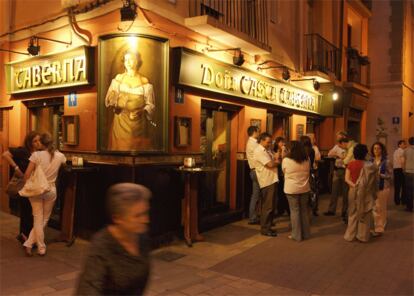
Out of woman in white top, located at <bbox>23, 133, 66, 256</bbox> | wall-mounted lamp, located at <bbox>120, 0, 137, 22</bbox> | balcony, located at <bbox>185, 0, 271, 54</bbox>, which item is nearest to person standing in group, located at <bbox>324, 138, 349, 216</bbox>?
balcony, located at <bbox>185, 0, 271, 54</bbox>

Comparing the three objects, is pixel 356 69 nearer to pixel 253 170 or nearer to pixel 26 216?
pixel 253 170

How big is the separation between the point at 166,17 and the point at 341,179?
18.2ft

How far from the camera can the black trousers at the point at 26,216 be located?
21.3 ft

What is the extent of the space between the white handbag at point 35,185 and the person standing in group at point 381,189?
19.7ft

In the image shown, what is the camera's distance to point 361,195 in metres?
7.38

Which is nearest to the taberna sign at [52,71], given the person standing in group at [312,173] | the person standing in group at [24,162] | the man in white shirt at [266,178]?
the person standing in group at [24,162]

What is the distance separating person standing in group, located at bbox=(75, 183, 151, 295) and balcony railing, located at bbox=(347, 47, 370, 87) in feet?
49.4

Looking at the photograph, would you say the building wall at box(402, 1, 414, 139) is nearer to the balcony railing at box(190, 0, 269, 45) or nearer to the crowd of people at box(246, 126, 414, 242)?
the balcony railing at box(190, 0, 269, 45)

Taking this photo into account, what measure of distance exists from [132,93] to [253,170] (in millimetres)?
3323

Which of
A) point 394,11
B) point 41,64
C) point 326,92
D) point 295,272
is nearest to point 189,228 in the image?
point 295,272

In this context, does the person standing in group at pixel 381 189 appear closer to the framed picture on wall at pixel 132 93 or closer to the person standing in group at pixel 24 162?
the framed picture on wall at pixel 132 93

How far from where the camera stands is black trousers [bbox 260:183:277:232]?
7.71 meters

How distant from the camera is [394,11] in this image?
17.7m

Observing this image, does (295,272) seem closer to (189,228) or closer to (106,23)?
(189,228)
